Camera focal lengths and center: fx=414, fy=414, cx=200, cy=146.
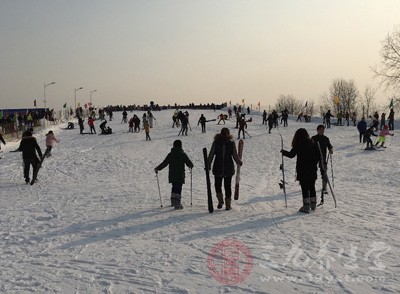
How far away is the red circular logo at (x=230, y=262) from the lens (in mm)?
5223

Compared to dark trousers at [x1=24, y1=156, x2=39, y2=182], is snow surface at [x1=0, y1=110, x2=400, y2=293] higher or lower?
lower

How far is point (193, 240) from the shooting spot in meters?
6.78

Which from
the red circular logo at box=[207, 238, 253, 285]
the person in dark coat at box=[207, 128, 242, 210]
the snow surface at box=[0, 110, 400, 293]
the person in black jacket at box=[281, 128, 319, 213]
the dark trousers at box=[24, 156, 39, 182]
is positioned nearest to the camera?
the snow surface at box=[0, 110, 400, 293]

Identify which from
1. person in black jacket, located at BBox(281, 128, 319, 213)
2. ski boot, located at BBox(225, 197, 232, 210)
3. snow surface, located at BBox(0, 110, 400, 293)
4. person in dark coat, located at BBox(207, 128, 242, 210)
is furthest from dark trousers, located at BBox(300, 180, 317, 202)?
ski boot, located at BBox(225, 197, 232, 210)

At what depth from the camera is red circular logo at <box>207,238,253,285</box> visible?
5.22m

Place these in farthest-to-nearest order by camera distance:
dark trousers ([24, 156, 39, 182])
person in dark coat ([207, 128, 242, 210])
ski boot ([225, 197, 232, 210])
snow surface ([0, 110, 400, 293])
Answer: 1. dark trousers ([24, 156, 39, 182])
2. ski boot ([225, 197, 232, 210])
3. person in dark coat ([207, 128, 242, 210])
4. snow surface ([0, 110, 400, 293])

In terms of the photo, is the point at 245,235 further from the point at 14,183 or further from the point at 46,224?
the point at 14,183

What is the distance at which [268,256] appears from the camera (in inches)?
235

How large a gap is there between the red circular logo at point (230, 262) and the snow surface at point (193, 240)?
0.01 m

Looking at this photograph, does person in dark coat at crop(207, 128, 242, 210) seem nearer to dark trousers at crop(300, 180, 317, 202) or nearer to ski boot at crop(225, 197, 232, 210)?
ski boot at crop(225, 197, 232, 210)

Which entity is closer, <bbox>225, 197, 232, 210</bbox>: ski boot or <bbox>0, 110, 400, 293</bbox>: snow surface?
<bbox>0, 110, 400, 293</bbox>: snow surface

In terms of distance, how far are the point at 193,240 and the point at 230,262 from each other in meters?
1.19

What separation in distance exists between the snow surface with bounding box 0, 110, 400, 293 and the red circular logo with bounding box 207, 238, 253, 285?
1 cm

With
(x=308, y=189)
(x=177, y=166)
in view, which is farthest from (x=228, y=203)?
(x=308, y=189)
